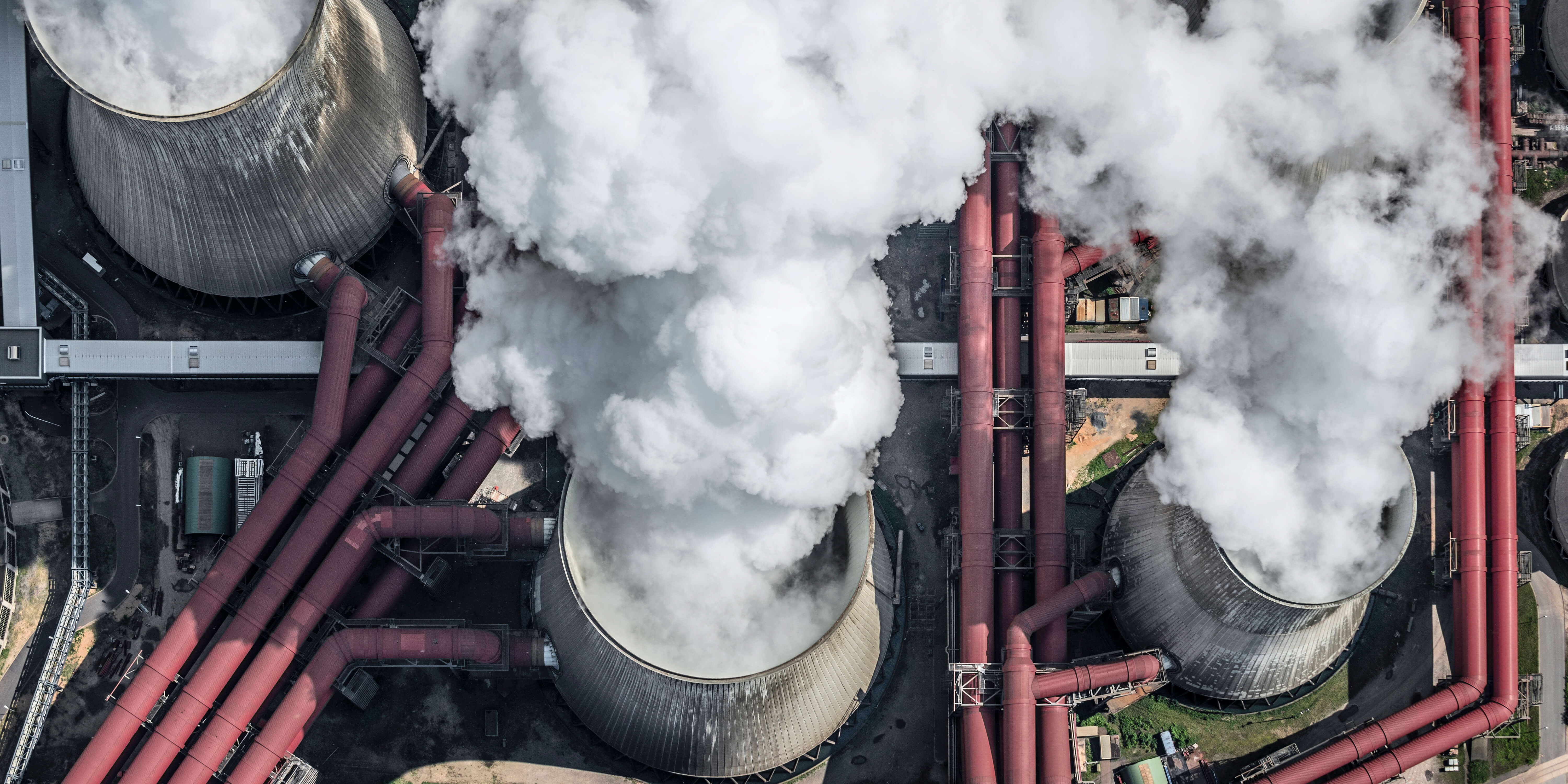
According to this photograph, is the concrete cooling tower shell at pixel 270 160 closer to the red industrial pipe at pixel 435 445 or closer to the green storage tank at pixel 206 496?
the green storage tank at pixel 206 496

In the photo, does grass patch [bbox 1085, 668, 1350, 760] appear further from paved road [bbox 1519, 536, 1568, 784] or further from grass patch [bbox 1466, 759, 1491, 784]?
paved road [bbox 1519, 536, 1568, 784]

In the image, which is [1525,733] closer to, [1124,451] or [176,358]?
[1124,451]

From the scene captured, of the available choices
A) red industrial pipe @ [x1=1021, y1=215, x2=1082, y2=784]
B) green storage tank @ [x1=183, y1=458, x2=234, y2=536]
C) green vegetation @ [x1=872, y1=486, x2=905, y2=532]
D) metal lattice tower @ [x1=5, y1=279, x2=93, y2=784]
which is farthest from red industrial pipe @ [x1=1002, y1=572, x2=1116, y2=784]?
metal lattice tower @ [x1=5, y1=279, x2=93, y2=784]

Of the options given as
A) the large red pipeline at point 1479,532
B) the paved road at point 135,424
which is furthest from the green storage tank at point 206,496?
the large red pipeline at point 1479,532

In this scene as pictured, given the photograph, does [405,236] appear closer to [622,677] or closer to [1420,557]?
[622,677]

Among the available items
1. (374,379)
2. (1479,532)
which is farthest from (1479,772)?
(374,379)
